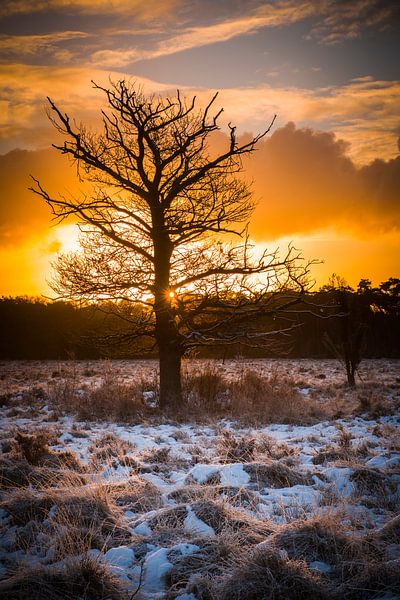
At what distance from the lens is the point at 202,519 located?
139 inches

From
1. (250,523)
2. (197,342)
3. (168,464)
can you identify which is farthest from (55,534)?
(197,342)

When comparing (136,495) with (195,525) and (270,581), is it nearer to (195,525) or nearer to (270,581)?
(195,525)

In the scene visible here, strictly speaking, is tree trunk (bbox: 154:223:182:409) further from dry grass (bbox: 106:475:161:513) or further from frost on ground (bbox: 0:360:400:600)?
dry grass (bbox: 106:475:161:513)

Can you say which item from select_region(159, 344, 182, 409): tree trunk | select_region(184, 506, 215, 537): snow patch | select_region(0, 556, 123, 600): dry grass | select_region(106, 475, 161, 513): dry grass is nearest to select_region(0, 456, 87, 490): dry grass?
select_region(106, 475, 161, 513): dry grass

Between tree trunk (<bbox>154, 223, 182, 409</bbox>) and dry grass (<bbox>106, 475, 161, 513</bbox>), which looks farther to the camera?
tree trunk (<bbox>154, 223, 182, 409</bbox>)

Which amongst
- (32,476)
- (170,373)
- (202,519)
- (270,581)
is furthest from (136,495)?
(170,373)

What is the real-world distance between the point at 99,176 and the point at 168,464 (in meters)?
7.22

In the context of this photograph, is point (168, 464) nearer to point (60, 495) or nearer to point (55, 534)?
point (60, 495)

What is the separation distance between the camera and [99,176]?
9789 millimetres

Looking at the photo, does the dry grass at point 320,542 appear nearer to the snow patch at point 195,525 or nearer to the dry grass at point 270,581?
the dry grass at point 270,581

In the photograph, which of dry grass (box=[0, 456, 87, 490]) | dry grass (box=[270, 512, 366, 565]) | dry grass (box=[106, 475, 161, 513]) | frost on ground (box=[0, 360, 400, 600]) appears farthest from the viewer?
dry grass (box=[0, 456, 87, 490])

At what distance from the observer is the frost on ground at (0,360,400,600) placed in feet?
8.61

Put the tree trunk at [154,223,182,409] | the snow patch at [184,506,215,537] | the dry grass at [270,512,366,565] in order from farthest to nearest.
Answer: the tree trunk at [154,223,182,409]
the snow patch at [184,506,215,537]
the dry grass at [270,512,366,565]

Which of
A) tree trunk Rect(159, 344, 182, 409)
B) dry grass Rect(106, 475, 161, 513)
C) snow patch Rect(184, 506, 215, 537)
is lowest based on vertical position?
dry grass Rect(106, 475, 161, 513)
